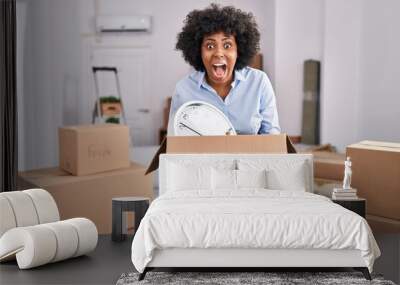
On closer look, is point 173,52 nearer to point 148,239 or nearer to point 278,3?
point 278,3

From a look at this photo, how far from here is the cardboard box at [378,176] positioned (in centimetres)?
559

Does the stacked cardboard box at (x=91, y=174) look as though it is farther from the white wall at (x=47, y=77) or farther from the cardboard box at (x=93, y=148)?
the white wall at (x=47, y=77)

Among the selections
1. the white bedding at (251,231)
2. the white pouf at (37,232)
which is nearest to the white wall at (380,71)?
the white bedding at (251,231)

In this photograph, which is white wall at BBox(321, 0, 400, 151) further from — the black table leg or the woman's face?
the black table leg

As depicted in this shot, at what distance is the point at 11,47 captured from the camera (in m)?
5.83

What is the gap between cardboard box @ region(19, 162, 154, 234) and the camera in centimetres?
608

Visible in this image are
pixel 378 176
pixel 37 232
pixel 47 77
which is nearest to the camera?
pixel 37 232

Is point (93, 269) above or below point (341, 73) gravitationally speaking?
below

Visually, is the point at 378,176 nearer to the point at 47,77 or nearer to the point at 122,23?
Result: the point at 122,23

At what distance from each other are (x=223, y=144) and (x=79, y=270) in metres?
1.63

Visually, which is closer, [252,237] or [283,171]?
[252,237]

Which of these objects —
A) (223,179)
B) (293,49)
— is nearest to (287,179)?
(223,179)

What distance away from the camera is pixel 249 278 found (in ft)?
13.7

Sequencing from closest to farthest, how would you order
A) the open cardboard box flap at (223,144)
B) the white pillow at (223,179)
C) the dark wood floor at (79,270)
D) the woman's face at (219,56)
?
the dark wood floor at (79,270) < the white pillow at (223,179) < the open cardboard box flap at (223,144) < the woman's face at (219,56)
